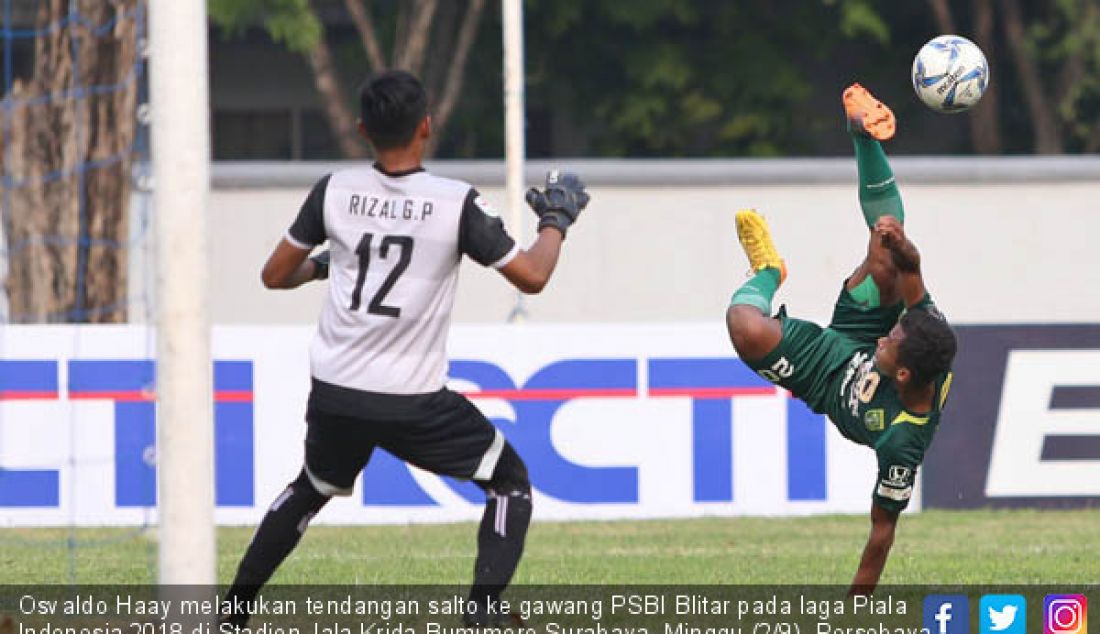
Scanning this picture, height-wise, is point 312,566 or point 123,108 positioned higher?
point 123,108

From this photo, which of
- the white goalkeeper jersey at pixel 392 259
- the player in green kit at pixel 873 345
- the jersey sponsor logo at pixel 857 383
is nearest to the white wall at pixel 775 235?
the player in green kit at pixel 873 345

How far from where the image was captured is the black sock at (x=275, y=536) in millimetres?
7500

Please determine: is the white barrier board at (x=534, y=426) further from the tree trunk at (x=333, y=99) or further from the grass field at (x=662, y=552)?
the tree trunk at (x=333, y=99)

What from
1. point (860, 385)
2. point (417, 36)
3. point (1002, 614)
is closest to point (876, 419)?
point (860, 385)

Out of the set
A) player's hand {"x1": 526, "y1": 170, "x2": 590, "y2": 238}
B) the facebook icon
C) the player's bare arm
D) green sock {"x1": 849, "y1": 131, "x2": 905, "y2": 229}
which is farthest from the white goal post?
green sock {"x1": 849, "y1": 131, "x2": 905, "y2": 229}

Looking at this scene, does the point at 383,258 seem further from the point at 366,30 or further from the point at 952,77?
the point at 366,30

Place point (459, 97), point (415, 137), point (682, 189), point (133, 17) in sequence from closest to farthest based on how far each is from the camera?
point (415, 137)
point (133, 17)
point (682, 189)
point (459, 97)

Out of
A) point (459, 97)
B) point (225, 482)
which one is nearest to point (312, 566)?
point (225, 482)

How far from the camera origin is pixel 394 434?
7410 mm

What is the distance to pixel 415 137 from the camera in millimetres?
7352

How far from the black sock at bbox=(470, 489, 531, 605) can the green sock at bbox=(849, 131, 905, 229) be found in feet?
8.88

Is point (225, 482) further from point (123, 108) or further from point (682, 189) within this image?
point (682, 189)

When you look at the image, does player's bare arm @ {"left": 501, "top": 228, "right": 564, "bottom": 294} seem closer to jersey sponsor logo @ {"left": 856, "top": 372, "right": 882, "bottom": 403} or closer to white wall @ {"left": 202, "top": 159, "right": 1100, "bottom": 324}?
jersey sponsor logo @ {"left": 856, "top": 372, "right": 882, "bottom": 403}

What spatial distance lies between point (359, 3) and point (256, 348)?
38.4 ft
